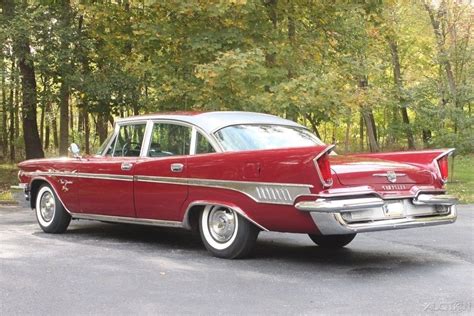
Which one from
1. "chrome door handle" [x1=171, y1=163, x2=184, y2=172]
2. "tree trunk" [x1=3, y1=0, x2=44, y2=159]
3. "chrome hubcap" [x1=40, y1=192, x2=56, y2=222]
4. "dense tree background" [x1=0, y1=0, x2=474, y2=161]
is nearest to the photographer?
"chrome door handle" [x1=171, y1=163, x2=184, y2=172]

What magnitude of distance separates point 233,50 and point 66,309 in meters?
9.10

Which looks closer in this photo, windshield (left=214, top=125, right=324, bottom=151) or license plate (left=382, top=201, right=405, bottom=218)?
license plate (left=382, top=201, right=405, bottom=218)

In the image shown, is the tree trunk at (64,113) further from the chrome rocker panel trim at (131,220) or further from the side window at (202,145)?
the side window at (202,145)

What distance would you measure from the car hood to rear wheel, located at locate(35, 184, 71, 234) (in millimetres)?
3839

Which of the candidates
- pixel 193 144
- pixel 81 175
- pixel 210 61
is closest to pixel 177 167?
pixel 193 144

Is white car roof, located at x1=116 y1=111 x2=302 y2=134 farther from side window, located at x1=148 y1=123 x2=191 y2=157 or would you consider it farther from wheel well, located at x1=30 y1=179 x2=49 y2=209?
wheel well, located at x1=30 y1=179 x2=49 y2=209

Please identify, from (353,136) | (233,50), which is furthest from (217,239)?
(353,136)

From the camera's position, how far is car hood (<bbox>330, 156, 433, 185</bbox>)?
18.4 feet

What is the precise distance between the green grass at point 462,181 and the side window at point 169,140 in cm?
802

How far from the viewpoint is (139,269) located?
5.69 meters

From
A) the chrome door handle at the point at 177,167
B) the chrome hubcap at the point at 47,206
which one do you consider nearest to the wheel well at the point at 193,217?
the chrome door handle at the point at 177,167

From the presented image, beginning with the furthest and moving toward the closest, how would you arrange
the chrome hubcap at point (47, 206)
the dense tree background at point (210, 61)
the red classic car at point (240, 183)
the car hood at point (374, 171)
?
1. the dense tree background at point (210, 61)
2. the chrome hubcap at point (47, 206)
3. the car hood at point (374, 171)
4. the red classic car at point (240, 183)

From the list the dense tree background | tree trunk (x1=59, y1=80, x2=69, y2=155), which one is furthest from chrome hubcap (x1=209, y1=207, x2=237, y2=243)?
tree trunk (x1=59, y1=80, x2=69, y2=155)

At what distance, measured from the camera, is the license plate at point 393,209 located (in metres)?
5.70
